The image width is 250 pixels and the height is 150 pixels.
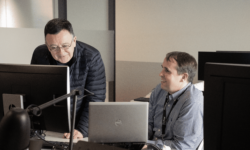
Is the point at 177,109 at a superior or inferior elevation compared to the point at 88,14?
inferior

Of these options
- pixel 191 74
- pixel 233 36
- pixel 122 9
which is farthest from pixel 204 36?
pixel 191 74

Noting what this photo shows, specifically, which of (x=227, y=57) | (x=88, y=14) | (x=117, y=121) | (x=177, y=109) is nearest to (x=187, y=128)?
(x=177, y=109)

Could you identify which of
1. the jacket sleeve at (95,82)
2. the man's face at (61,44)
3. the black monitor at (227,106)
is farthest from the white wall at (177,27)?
the black monitor at (227,106)

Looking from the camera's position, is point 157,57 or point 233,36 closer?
point 233,36

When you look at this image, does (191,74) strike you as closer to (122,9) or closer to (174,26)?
(174,26)

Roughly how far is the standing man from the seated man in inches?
17.5

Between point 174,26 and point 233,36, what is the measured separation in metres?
0.82

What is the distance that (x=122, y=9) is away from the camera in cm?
427

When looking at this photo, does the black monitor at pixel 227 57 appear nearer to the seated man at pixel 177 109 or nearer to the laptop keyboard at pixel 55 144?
the seated man at pixel 177 109

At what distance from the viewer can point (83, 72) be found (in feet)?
6.18

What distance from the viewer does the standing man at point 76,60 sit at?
1660 mm

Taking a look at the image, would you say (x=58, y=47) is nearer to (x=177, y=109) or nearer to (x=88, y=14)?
(x=177, y=109)

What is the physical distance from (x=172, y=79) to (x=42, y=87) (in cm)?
96

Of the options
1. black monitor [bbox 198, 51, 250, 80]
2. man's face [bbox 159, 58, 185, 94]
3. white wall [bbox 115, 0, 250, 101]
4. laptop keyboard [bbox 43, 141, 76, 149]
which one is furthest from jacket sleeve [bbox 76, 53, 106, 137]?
white wall [bbox 115, 0, 250, 101]
